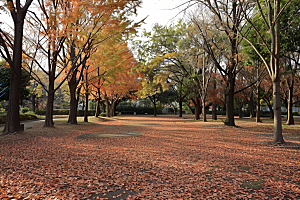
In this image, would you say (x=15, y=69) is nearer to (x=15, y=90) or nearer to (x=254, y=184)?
(x=15, y=90)

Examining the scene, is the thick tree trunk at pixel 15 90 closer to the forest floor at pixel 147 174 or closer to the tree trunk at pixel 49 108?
the forest floor at pixel 147 174

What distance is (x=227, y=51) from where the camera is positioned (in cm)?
1527

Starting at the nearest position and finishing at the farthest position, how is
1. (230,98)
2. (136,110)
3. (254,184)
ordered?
1. (254,184)
2. (230,98)
3. (136,110)

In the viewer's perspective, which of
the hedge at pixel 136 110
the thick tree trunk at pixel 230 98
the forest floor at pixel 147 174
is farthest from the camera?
the hedge at pixel 136 110

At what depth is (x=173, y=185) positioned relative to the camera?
3.72 metres

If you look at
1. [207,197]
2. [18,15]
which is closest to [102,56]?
[18,15]

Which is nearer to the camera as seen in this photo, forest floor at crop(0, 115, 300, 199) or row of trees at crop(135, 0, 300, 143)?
forest floor at crop(0, 115, 300, 199)

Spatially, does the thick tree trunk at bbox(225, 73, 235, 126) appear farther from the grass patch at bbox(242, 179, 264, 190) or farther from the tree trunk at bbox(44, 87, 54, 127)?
the tree trunk at bbox(44, 87, 54, 127)

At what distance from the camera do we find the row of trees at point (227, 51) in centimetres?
1100

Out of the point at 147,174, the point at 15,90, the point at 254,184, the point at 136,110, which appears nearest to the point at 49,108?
the point at 15,90

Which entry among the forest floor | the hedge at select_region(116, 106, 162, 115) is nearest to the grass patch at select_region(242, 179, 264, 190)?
the forest floor

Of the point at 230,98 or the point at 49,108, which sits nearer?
the point at 49,108

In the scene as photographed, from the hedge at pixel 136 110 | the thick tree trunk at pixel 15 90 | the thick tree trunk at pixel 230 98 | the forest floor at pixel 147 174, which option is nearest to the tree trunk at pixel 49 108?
the thick tree trunk at pixel 15 90

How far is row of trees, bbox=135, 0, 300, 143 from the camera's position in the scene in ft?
36.1
